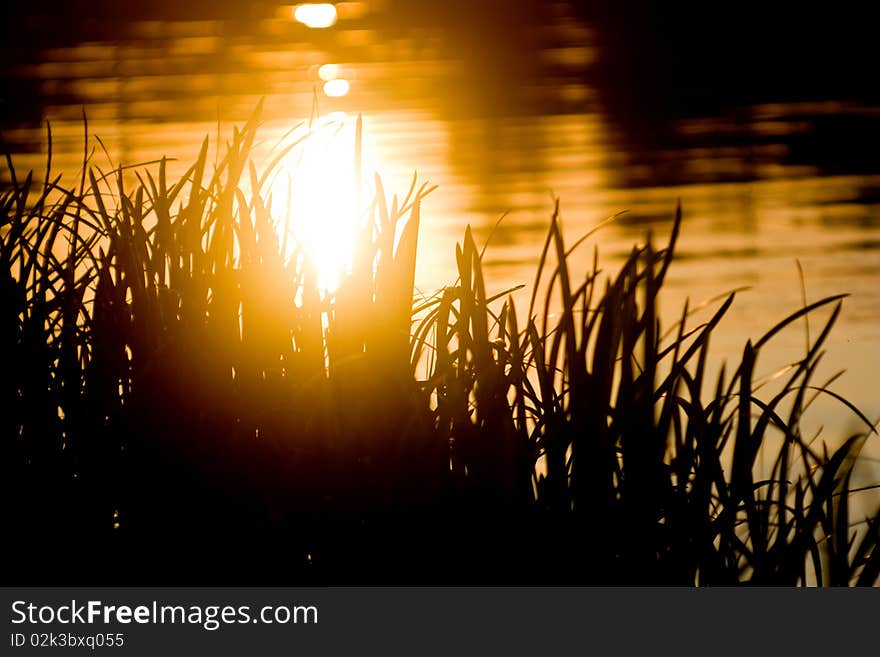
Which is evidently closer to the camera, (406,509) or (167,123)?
(406,509)

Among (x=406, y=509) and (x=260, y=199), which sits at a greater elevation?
(x=260, y=199)

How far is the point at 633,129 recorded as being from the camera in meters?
6.96

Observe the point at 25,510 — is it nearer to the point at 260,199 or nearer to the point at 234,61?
the point at 260,199

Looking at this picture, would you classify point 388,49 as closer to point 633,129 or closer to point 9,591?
point 633,129

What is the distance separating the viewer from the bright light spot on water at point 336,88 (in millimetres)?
7450

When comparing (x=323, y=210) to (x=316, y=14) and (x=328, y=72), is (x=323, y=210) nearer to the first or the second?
(x=328, y=72)

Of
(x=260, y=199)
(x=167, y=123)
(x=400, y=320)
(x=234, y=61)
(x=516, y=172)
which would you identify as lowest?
(x=400, y=320)

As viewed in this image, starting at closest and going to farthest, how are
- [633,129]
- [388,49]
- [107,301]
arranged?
[107,301] → [633,129] → [388,49]

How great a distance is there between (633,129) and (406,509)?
6.13 meters

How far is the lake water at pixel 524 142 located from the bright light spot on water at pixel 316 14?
9cm

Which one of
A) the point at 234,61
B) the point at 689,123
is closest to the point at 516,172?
the point at 689,123

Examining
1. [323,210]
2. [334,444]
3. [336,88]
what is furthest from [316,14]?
[334,444]

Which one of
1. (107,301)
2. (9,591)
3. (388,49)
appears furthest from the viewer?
(388,49)

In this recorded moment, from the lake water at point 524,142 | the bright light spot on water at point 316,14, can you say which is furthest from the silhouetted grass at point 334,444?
the bright light spot on water at point 316,14
